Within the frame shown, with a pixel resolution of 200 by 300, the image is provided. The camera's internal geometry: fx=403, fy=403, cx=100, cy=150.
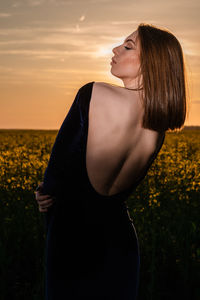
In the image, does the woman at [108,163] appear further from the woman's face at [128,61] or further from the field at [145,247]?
the field at [145,247]

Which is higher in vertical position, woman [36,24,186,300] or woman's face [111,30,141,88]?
woman's face [111,30,141,88]

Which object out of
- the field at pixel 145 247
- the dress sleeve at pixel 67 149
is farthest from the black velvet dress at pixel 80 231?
the field at pixel 145 247

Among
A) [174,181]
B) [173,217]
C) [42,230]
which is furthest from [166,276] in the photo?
[174,181]

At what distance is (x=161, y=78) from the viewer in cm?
138

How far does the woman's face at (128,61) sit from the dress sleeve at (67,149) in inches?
7.2

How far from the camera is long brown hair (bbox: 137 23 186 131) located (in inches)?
53.9

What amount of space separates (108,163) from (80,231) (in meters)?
0.28

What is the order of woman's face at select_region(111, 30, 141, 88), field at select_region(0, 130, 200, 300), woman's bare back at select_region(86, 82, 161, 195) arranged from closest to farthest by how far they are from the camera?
→ woman's bare back at select_region(86, 82, 161, 195) < woman's face at select_region(111, 30, 141, 88) < field at select_region(0, 130, 200, 300)

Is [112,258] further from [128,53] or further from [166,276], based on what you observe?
[166,276]

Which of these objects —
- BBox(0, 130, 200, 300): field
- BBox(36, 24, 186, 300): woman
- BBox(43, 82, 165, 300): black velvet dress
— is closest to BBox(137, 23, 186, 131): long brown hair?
BBox(36, 24, 186, 300): woman

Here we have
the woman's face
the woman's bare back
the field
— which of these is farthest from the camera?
the field

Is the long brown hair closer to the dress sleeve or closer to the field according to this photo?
the dress sleeve

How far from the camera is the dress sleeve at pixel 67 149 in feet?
Answer: 4.51

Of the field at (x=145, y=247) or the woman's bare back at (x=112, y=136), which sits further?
the field at (x=145, y=247)
